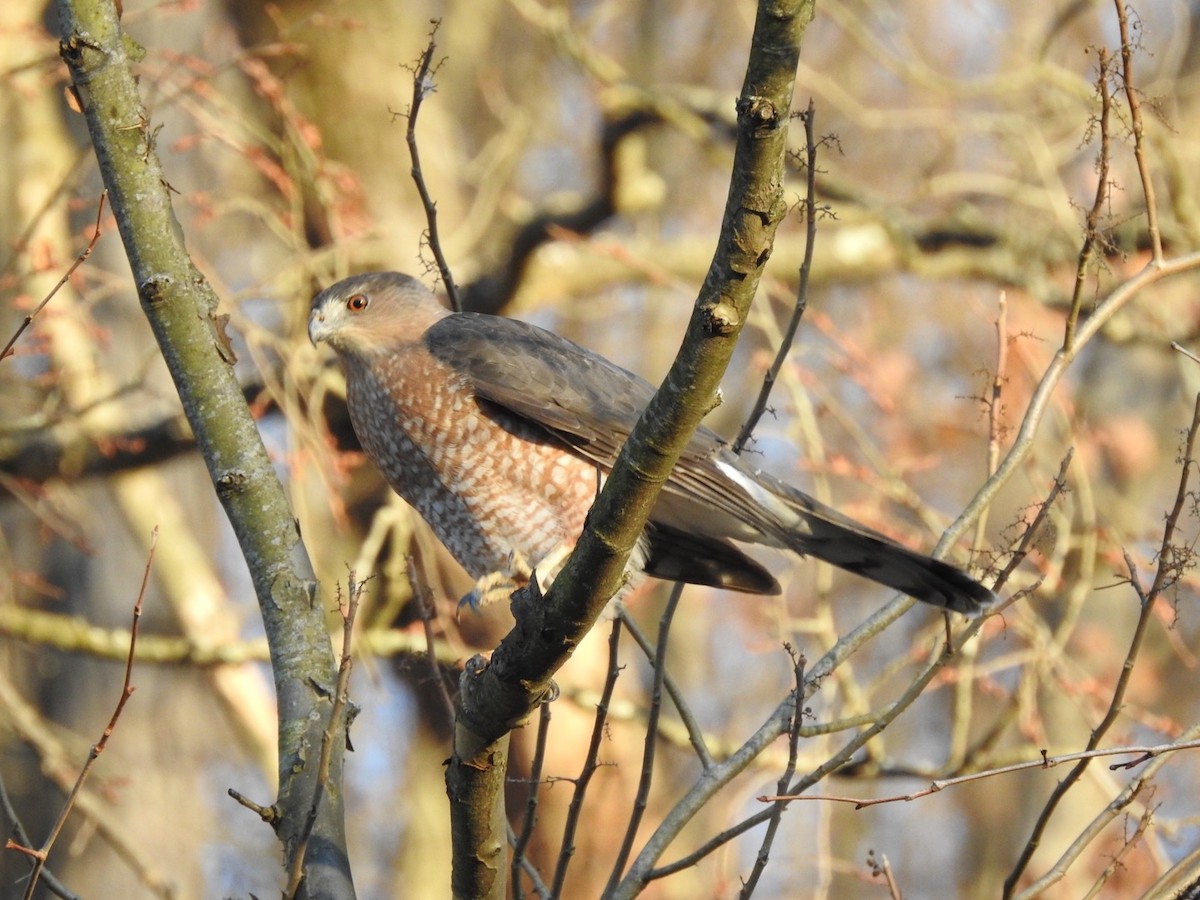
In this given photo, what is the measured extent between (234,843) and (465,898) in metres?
5.51

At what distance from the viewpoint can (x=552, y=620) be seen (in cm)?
256

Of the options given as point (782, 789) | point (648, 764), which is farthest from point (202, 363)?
point (782, 789)

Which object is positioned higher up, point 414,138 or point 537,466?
point 414,138

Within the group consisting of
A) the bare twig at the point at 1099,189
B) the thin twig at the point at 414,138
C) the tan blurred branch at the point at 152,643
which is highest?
the tan blurred branch at the point at 152,643

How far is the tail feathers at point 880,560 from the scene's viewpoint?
3.59m

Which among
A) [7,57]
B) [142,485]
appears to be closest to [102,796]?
[142,485]

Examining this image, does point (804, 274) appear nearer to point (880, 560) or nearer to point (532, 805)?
point (880, 560)

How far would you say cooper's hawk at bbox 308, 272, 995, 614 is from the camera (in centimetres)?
397

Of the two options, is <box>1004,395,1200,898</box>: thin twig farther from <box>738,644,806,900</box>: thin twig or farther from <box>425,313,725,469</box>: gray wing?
<box>425,313,725,469</box>: gray wing

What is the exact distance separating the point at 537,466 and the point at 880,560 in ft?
3.41

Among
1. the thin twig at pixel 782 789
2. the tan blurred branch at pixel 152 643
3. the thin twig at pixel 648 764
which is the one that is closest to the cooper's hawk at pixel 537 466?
the thin twig at pixel 648 764

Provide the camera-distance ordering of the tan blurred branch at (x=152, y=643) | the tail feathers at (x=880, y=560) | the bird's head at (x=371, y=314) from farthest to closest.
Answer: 1. the tan blurred branch at (x=152, y=643)
2. the bird's head at (x=371, y=314)
3. the tail feathers at (x=880, y=560)

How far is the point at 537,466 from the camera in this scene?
398cm

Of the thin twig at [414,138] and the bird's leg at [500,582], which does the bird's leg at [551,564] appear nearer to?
the bird's leg at [500,582]
